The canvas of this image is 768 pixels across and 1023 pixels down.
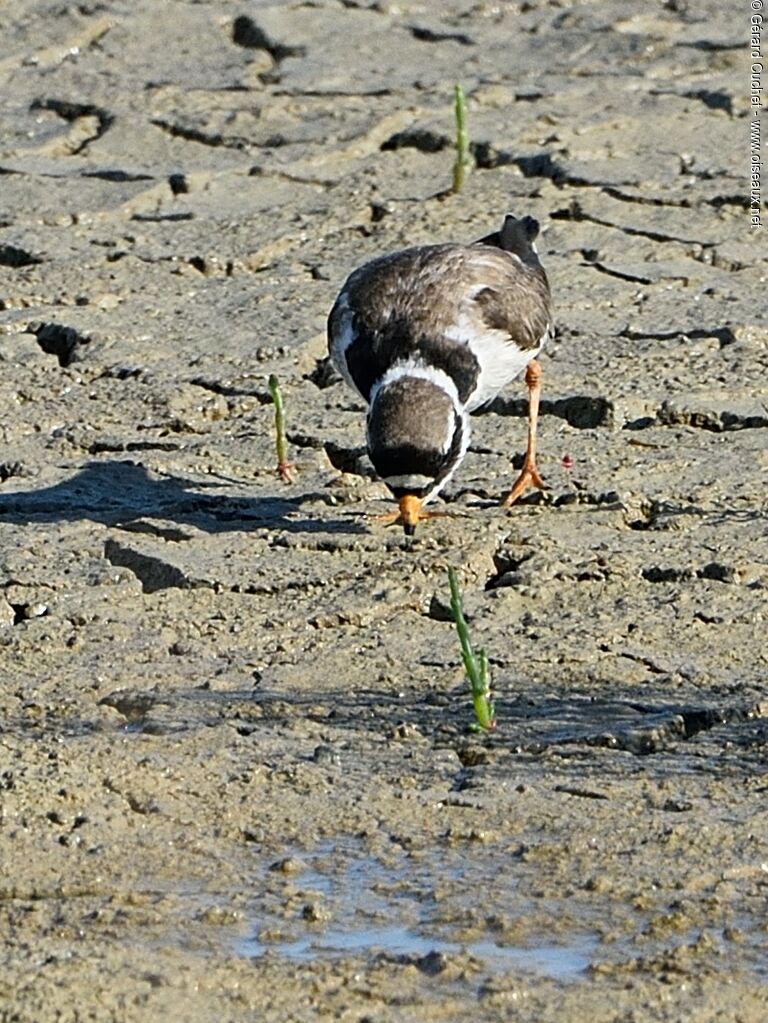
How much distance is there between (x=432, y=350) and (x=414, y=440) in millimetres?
604

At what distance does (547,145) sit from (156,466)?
380 cm

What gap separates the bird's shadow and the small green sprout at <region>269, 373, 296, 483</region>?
158mm

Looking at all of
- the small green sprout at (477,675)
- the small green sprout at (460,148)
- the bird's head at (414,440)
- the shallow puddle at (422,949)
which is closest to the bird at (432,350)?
the bird's head at (414,440)

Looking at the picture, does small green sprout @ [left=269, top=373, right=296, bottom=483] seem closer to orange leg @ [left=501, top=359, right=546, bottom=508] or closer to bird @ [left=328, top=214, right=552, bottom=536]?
bird @ [left=328, top=214, right=552, bottom=536]

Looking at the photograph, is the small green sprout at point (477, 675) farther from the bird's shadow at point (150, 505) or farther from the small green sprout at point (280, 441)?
the small green sprout at point (280, 441)

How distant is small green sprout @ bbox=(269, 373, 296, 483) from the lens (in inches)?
278

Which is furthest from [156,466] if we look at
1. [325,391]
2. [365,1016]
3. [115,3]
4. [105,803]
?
[115,3]

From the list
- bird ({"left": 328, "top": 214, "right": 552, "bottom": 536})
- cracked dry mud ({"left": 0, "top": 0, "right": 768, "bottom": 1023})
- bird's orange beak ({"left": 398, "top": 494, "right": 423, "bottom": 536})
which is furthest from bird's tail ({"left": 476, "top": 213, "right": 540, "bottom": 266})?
bird's orange beak ({"left": 398, "top": 494, "right": 423, "bottom": 536})

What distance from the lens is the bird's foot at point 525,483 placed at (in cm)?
693

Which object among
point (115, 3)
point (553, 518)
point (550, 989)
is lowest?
point (115, 3)

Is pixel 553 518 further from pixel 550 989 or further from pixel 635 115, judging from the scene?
pixel 635 115

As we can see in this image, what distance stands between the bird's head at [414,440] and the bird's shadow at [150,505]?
0.41 m

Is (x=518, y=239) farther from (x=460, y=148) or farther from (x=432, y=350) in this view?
(x=460, y=148)

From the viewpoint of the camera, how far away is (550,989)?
405cm
